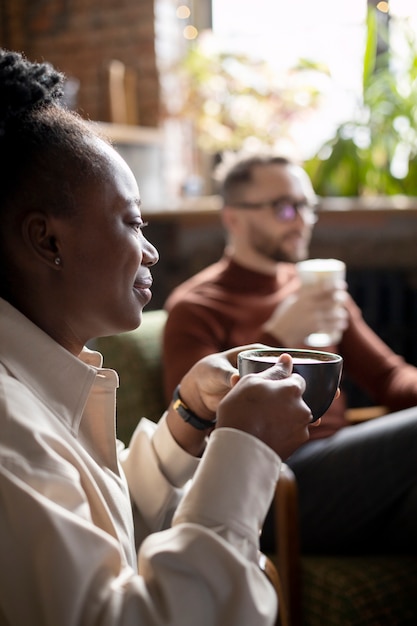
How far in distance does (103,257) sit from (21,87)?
0.19 m

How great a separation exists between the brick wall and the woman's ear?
125 inches

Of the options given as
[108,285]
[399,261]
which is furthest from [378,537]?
[399,261]

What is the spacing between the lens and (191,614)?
65cm

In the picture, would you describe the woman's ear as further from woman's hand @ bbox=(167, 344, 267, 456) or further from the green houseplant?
the green houseplant

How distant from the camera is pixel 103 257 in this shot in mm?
792

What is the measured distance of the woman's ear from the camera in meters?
0.77

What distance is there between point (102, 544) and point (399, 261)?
2832 millimetres

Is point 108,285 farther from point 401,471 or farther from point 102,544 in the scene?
point 401,471

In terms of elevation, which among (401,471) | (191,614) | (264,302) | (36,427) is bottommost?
(401,471)

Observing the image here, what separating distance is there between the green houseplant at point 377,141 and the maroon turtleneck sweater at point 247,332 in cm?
87

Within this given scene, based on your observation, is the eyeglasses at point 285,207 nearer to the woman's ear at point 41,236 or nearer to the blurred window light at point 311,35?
the blurred window light at point 311,35

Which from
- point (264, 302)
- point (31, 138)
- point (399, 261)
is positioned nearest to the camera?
point (31, 138)

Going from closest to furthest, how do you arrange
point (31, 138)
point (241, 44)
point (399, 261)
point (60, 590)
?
point (60, 590)
point (31, 138)
point (399, 261)
point (241, 44)

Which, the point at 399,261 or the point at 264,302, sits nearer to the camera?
the point at 264,302
